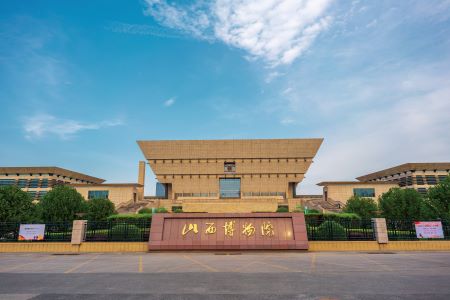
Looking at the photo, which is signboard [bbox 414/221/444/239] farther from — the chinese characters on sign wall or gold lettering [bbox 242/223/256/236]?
gold lettering [bbox 242/223/256/236]

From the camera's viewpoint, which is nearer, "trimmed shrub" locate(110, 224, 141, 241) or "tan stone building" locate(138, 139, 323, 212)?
"trimmed shrub" locate(110, 224, 141, 241)

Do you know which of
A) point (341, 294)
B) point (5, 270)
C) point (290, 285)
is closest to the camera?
point (341, 294)

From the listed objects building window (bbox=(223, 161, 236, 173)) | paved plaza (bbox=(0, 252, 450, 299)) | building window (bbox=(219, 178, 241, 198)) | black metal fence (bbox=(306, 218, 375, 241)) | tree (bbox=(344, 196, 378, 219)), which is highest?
building window (bbox=(223, 161, 236, 173))

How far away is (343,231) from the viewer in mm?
17016

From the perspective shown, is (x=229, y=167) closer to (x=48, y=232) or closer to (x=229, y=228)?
(x=229, y=228)

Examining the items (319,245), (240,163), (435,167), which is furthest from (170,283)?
(435,167)

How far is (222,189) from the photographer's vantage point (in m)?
62.3

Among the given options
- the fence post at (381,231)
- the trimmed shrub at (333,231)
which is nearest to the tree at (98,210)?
the trimmed shrub at (333,231)

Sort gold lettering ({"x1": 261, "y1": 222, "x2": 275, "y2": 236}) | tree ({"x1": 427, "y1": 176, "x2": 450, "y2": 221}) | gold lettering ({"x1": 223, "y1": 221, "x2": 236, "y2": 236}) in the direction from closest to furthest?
gold lettering ({"x1": 261, "y1": 222, "x2": 275, "y2": 236}) < gold lettering ({"x1": 223, "y1": 221, "x2": 236, "y2": 236}) < tree ({"x1": 427, "y1": 176, "x2": 450, "y2": 221})

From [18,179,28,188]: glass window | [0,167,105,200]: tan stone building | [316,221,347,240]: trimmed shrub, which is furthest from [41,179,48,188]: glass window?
[316,221,347,240]: trimmed shrub

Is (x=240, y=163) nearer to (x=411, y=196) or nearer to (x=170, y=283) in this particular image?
(x=411, y=196)

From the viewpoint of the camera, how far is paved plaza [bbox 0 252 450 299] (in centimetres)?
731

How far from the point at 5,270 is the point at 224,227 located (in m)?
10.3

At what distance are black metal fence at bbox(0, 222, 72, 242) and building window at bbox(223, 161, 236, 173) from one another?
1798 inches
